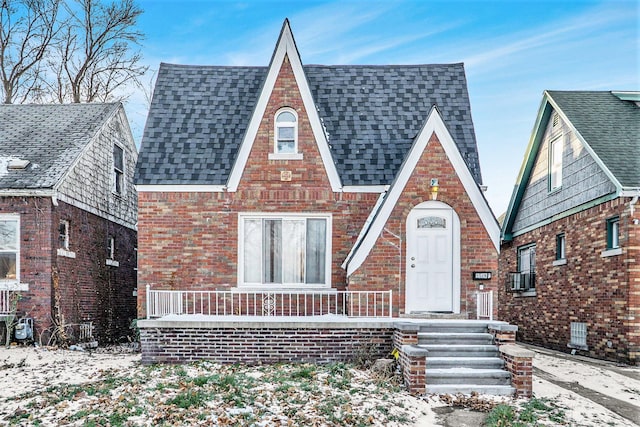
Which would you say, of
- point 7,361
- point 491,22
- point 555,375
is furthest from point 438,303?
point 7,361

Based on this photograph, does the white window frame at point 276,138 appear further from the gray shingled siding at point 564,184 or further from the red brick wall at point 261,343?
the gray shingled siding at point 564,184

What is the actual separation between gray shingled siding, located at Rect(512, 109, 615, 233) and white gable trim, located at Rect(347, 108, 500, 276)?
358cm

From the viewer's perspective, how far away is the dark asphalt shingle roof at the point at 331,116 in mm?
11703

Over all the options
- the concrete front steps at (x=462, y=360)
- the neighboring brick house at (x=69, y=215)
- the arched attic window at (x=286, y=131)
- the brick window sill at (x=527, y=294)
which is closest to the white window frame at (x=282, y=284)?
the arched attic window at (x=286, y=131)

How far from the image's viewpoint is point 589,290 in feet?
41.4

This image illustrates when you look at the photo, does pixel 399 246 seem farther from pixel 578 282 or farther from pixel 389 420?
pixel 578 282

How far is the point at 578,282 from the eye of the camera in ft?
43.3

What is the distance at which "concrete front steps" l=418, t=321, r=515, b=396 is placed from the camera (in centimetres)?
813

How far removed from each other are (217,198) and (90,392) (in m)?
5.15

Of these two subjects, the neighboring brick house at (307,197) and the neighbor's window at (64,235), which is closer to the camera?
the neighboring brick house at (307,197)

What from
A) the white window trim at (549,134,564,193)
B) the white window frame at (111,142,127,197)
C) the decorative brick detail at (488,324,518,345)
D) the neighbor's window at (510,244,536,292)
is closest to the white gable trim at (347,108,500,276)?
the decorative brick detail at (488,324,518,345)

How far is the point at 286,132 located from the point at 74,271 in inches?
269

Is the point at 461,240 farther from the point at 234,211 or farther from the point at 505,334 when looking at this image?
the point at 234,211

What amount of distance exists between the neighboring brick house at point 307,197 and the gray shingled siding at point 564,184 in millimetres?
3123
